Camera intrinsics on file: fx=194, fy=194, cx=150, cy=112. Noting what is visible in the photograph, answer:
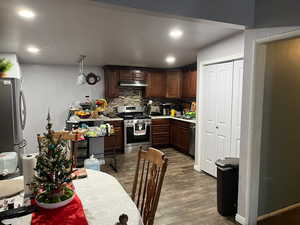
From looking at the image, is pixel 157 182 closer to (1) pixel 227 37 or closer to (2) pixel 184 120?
(1) pixel 227 37

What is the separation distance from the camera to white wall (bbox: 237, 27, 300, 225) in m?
2.04

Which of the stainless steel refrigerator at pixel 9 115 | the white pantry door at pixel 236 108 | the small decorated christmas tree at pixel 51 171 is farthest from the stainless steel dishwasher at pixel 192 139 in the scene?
the small decorated christmas tree at pixel 51 171

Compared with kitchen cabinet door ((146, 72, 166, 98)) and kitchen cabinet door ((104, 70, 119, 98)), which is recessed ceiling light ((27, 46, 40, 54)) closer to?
kitchen cabinet door ((104, 70, 119, 98))

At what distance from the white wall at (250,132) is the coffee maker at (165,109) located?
12.0 ft

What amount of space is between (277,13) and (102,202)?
2209mm

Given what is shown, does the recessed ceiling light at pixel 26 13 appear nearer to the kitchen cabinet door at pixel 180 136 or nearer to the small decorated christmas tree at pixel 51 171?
the small decorated christmas tree at pixel 51 171

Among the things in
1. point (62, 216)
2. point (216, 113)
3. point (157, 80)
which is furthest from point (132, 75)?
point (62, 216)

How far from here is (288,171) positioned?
2498 millimetres

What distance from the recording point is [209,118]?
348 centimetres

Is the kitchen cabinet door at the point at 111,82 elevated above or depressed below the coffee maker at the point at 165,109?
above

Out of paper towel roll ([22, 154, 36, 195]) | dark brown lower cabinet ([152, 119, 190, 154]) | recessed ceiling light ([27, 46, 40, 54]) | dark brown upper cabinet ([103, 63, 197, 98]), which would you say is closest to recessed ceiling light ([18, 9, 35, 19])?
recessed ceiling light ([27, 46, 40, 54])

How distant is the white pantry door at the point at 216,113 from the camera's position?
309cm

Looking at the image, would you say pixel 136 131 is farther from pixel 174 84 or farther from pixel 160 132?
pixel 174 84

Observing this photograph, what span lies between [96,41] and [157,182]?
2.38 metres
